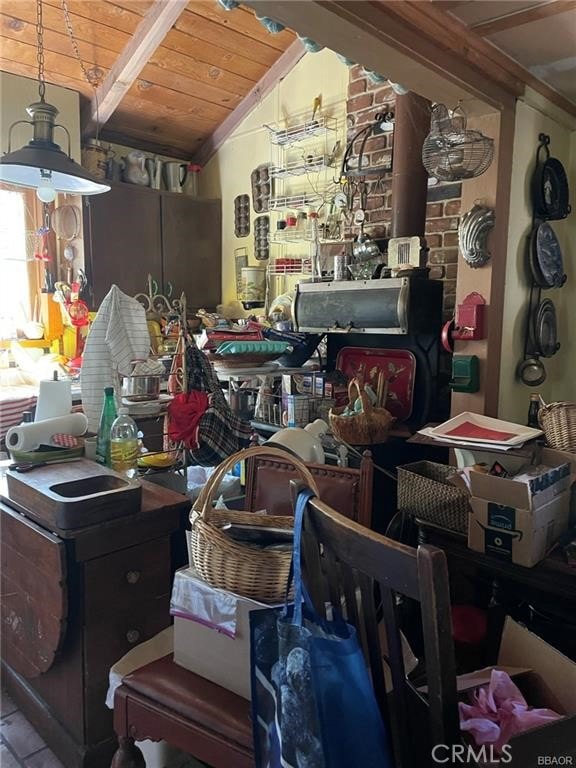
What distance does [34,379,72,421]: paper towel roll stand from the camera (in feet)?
6.45

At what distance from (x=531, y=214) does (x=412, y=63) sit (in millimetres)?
966

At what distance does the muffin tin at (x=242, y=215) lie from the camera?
4426 mm

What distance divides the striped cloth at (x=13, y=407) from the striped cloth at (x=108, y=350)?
154 centimetres

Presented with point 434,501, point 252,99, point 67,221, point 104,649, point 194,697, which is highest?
point 252,99

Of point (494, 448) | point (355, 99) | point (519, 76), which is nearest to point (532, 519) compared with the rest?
point (494, 448)

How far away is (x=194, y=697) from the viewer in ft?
4.10

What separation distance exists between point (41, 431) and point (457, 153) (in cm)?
169

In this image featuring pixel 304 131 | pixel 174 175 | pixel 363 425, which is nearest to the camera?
pixel 363 425

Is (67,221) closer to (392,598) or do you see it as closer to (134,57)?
(134,57)

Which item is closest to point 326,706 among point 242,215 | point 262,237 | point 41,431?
point 41,431

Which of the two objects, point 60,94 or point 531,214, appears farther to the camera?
point 60,94

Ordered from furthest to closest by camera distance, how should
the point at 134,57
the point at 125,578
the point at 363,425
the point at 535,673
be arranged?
the point at 134,57
the point at 363,425
the point at 125,578
the point at 535,673

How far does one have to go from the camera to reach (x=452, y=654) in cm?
86

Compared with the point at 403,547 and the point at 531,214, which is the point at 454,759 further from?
the point at 531,214
